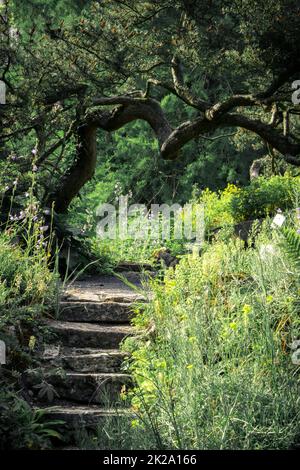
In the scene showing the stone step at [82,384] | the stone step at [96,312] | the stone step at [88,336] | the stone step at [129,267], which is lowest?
the stone step at [82,384]

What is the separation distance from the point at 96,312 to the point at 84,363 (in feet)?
3.57

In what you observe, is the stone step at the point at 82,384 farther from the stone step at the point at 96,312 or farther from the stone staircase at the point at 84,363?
the stone step at the point at 96,312

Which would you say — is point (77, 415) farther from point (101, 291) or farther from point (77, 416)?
point (101, 291)

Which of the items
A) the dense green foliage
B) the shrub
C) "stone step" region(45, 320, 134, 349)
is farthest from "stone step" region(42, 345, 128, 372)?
the shrub

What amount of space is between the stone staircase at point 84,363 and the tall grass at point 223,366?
222mm

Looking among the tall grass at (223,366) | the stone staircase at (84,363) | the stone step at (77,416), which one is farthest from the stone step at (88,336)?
the stone step at (77,416)

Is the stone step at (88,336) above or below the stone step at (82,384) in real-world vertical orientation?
above

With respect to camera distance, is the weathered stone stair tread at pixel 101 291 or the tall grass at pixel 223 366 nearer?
the tall grass at pixel 223 366

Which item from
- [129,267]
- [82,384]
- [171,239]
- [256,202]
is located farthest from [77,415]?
[256,202]

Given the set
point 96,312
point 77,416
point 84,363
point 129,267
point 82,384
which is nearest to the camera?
point 77,416

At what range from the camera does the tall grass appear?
4539 millimetres

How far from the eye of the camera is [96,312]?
736 cm

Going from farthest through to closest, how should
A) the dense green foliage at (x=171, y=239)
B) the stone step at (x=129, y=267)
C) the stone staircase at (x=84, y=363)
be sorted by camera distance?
the stone step at (x=129, y=267), the stone staircase at (x=84, y=363), the dense green foliage at (x=171, y=239)

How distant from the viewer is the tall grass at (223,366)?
14.9 ft
